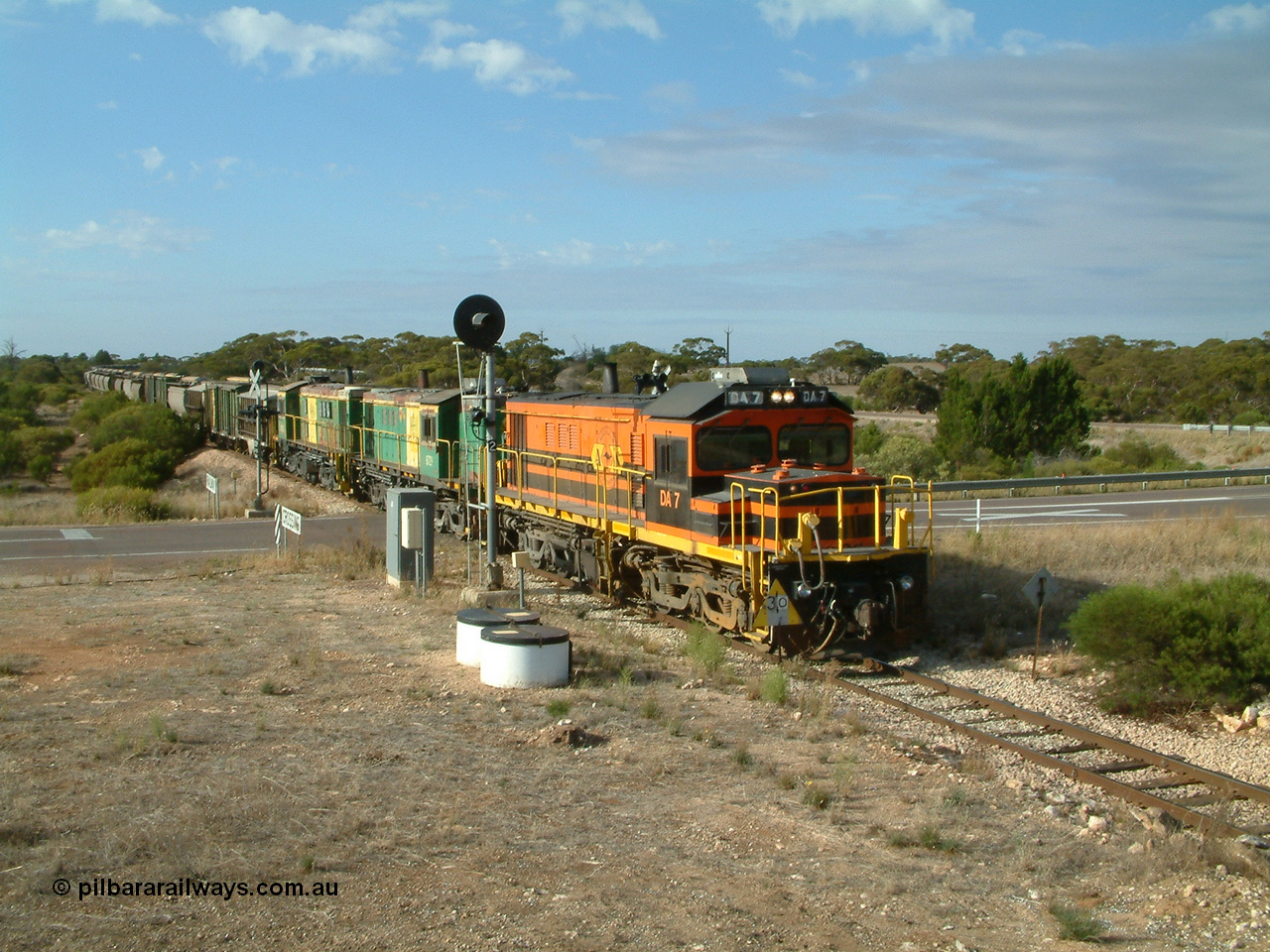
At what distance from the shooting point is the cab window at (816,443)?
13.7 metres

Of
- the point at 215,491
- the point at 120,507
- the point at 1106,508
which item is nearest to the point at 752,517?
the point at 215,491

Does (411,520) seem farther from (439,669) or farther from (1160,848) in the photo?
(1160,848)

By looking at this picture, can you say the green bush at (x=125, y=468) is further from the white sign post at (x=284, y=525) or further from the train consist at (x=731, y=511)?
the train consist at (x=731, y=511)

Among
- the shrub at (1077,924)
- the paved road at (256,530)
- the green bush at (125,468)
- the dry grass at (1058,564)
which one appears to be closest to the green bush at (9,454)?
the green bush at (125,468)

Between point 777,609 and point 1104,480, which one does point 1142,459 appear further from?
point 777,609

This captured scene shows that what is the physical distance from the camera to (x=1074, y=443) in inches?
1715

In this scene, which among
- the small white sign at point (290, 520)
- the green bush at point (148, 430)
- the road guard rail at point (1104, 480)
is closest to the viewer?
the small white sign at point (290, 520)

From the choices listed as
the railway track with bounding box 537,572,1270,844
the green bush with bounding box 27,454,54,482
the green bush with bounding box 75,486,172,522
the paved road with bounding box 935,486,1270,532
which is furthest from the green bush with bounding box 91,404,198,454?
the railway track with bounding box 537,572,1270,844

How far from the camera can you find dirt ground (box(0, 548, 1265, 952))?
5.71 meters

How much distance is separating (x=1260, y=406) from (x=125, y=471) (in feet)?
220

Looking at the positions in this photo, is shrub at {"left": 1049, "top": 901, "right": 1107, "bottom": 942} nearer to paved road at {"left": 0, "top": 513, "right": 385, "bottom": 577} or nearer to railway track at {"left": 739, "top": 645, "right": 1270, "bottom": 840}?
railway track at {"left": 739, "top": 645, "right": 1270, "bottom": 840}

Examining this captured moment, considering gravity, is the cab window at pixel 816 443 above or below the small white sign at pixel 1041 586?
above

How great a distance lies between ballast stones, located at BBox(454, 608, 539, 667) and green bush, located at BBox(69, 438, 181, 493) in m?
31.9

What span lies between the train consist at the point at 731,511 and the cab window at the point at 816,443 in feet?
0.05
